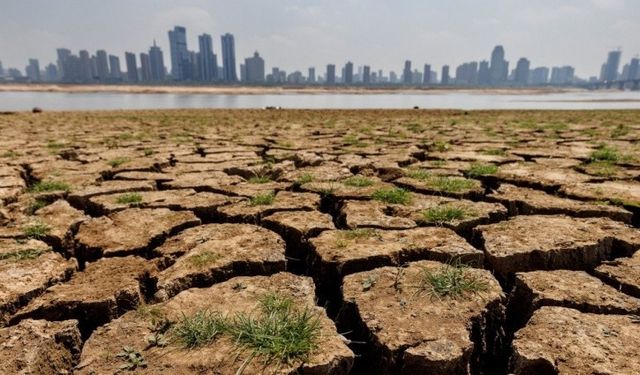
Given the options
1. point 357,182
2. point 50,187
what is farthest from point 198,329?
point 50,187

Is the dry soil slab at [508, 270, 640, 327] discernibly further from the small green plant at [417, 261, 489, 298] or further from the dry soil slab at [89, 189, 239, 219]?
the dry soil slab at [89, 189, 239, 219]

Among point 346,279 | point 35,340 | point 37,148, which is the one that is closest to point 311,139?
point 37,148

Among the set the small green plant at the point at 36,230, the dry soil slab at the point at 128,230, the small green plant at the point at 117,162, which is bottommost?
the small green plant at the point at 117,162

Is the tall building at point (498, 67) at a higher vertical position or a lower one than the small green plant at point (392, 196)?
higher

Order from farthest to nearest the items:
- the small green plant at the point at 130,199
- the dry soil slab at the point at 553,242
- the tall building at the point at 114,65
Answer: the tall building at the point at 114,65 < the small green plant at the point at 130,199 < the dry soil slab at the point at 553,242

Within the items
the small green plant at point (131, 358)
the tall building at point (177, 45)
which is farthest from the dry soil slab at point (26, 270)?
the tall building at point (177, 45)

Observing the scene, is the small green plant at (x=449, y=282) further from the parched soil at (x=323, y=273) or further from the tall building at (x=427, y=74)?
the tall building at (x=427, y=74)

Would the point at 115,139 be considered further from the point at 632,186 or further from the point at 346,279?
the point at 632,186
